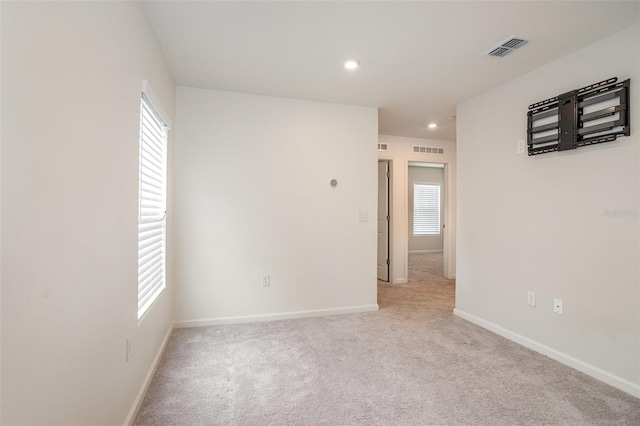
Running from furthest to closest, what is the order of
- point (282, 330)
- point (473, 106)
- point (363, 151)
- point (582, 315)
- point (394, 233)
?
point (394, 233) → point (363, 151) → point (473, 106) → point (282, 330) → point (582, 315)

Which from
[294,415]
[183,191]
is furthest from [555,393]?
[183,191]

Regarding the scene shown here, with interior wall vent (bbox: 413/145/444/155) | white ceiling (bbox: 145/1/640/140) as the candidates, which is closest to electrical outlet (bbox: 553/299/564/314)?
white ceiling (bbox: 145/1/640/140)

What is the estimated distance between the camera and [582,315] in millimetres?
→ 2432

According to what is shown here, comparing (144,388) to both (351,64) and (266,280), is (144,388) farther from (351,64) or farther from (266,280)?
(351,64)

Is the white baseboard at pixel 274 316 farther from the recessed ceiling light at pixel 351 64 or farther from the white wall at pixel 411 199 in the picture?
the white wall at pixel 411 199

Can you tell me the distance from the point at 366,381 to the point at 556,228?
2.02m

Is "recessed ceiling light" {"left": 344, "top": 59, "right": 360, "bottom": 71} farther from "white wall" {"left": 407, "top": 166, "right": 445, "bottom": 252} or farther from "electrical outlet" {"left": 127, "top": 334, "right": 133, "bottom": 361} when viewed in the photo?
"white wall" {"left": 407, "top": 166, "right": 445, "bottom": 252}

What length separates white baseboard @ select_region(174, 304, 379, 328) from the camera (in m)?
3.30

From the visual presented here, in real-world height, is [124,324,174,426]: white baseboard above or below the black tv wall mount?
below

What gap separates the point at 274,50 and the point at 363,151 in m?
1.74

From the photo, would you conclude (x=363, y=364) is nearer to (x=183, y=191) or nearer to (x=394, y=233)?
(x=183, y=191)

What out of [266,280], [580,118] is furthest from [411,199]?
[580,118]

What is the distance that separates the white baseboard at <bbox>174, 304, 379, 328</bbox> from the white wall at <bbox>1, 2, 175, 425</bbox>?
1.45 metres

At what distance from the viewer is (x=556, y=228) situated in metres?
2.62
